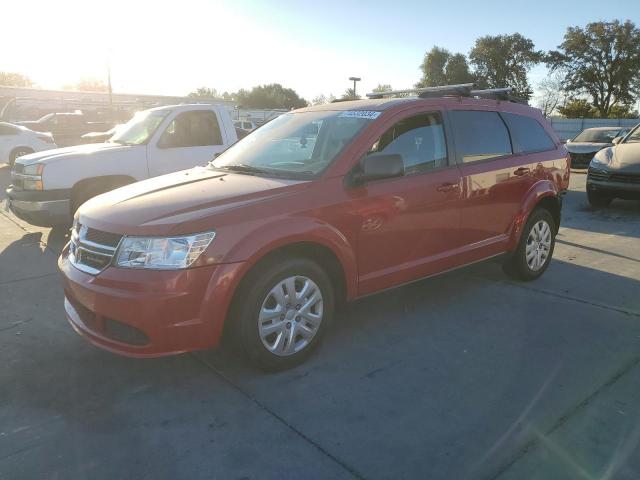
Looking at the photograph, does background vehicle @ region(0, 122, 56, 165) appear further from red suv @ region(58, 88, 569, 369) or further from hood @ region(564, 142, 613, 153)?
hood @ region(564, 142, 613, 153)

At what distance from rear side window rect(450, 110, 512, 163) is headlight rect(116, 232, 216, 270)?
7.97 ft

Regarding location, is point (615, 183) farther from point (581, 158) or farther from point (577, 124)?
point (577, 124)

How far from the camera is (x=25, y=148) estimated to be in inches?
607

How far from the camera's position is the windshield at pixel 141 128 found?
23.4 ft

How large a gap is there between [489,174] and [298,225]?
2.12 m

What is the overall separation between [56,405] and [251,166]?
6.97 ft

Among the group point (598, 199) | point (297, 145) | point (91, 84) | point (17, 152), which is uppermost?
point (91, 84)

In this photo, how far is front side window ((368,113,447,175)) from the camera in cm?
396

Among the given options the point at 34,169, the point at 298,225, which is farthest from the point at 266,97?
the point at 298,225

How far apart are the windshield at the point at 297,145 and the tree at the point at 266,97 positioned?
81.8 meters

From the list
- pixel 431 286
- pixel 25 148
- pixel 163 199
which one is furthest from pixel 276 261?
pixel 25 148

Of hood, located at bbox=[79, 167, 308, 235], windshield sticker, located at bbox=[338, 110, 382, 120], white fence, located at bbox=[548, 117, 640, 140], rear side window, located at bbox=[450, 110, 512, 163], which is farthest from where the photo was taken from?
white fence, located at bbox=[548, 117, 640, 140]

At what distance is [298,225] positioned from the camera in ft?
10.8

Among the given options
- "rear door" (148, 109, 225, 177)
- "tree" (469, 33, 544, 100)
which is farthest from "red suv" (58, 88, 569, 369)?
"tree" (469, 33, 544, 100)
